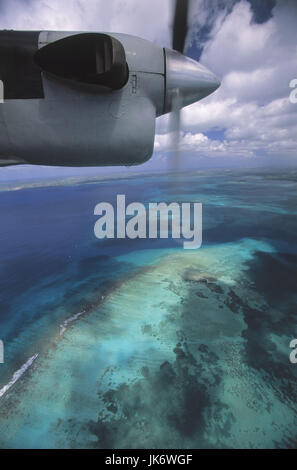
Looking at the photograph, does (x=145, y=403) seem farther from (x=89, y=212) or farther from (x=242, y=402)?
(x=89, y=212)

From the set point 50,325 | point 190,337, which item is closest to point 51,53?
point 190,337

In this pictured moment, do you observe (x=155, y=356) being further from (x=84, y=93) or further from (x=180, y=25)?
(x=180, y=25)

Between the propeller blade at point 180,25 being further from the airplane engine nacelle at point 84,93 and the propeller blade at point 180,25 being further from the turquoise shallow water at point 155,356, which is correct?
the turquoise shallow water at point 155,356

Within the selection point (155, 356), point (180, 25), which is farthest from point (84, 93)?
point (155, 356)

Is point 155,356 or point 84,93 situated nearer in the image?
point 84,93

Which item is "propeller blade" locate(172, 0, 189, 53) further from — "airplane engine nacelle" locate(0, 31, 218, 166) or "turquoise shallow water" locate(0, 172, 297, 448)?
"turquoise shallow water" locate(0, 172, 297, 448)

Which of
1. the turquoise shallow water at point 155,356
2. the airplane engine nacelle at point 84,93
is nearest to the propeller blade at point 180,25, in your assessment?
the airplane engine nacelle at point 84,93

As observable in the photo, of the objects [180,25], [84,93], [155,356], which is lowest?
[155,356]

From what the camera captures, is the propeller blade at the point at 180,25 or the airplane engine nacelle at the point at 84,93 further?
the propeller blade at the point at 180,25
